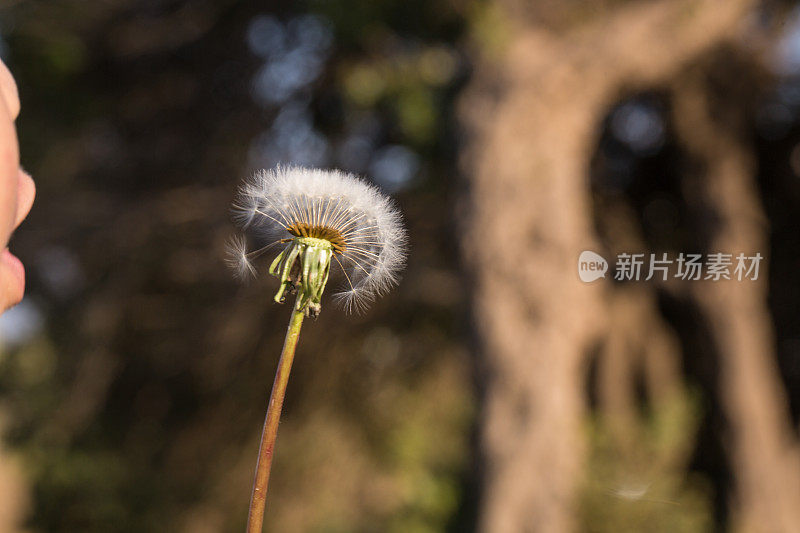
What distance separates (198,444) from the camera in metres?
4.14

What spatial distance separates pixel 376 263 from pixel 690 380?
488 centimetres

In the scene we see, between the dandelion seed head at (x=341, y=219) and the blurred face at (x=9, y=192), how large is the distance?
4.5 inches

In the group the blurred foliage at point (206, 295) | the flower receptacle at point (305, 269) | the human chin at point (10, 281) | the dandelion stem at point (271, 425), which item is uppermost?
the blurred foliage at point (206, 295)

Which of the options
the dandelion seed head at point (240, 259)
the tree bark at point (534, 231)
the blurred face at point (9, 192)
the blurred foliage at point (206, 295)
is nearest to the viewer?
the blurred face at point (9, 192)

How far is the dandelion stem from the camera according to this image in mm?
287

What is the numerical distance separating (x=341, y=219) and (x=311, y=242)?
35mm

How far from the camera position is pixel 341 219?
1.20 feet

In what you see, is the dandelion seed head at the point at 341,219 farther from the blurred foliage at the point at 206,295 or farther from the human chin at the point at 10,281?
the blurred foliage at the point at 206,295

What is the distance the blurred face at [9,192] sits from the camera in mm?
282

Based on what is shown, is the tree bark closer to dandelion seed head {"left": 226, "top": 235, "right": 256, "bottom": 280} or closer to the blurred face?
dandelion seed head {"left": 226, "top": 235, "right": 256, "bottom": 280}

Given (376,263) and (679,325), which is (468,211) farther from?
(679,325)

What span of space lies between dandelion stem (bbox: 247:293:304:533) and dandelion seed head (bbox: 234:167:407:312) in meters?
0.07

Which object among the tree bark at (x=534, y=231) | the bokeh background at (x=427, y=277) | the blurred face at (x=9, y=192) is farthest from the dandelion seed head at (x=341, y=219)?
the tree bark at (x=534, y=231)

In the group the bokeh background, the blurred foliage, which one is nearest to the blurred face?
the bokeh background
